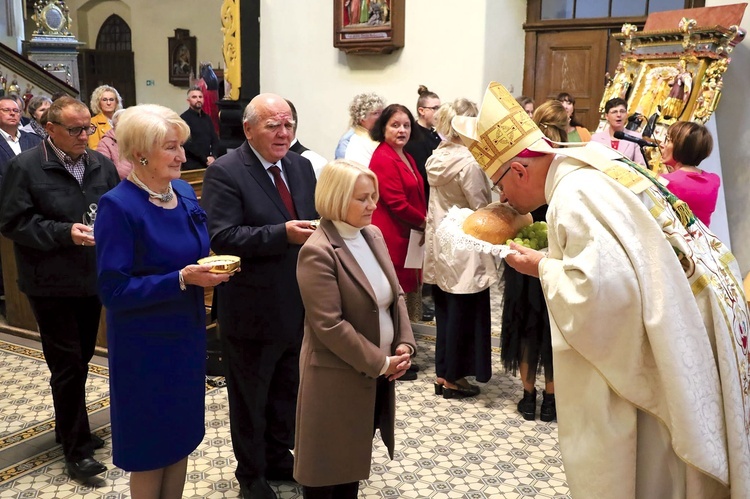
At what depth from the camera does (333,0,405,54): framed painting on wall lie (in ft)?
25.1

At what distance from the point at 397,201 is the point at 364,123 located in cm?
90

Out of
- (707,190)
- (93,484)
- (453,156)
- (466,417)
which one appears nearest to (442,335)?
(466,417)

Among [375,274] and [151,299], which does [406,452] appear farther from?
[151,299]

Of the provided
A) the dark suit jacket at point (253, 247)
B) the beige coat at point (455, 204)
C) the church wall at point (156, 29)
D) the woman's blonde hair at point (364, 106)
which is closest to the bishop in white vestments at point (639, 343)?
the dark suit jacket at point (253, 247)

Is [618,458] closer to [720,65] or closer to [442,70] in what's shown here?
[720,65]

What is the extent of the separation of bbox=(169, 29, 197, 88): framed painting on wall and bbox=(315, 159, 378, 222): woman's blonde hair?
14385 mm

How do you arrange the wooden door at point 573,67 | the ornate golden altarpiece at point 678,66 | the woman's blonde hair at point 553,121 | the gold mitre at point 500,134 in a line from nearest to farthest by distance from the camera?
the gold mitre at point 500,134, the woman's blonde hair at point 553,121, the ornate golden altarpiece at point 678,66, the wooden door at point 573,67

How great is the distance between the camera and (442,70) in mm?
7535

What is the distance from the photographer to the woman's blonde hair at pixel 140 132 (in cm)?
237

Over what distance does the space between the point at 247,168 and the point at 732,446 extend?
1998 millimetres

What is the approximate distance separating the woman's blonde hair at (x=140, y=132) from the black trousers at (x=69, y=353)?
4.07ft

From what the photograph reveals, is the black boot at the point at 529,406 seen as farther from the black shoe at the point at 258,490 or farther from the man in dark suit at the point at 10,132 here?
the man in dark suit at the point at 10,132

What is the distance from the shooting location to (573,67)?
7.63 meters

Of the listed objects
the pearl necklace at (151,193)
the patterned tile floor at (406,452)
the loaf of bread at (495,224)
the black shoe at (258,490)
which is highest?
the pearl necklace at (151,193)
